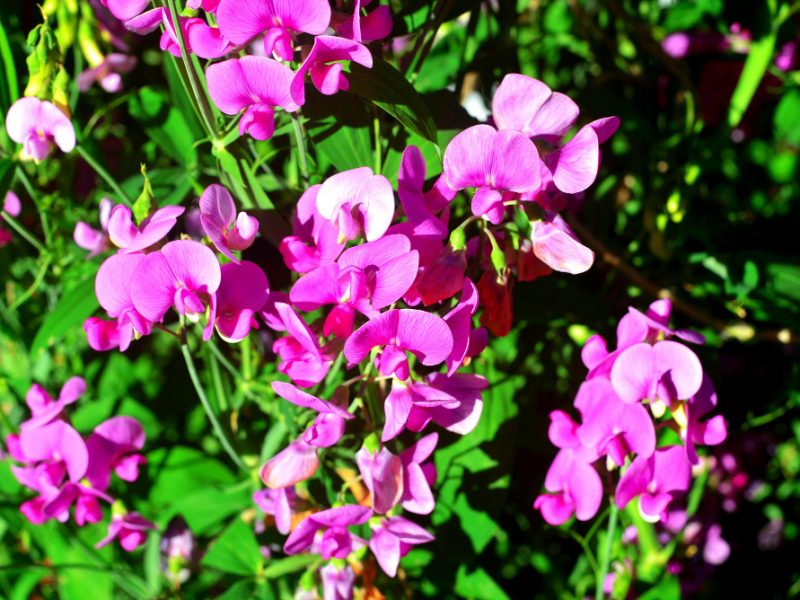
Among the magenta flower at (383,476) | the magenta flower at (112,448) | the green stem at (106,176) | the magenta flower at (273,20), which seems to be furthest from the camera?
the magenta flower at (112,448)

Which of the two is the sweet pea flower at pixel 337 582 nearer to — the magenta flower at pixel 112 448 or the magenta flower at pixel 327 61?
the magenta flower at pixel 112 448

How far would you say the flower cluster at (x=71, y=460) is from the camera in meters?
0.92

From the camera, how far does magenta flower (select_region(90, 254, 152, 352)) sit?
2.25 ft

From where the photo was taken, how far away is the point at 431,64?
115 cm

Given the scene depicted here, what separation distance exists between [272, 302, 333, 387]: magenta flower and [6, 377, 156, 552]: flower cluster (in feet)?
1.23

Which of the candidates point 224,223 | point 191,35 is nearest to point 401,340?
point 224,223

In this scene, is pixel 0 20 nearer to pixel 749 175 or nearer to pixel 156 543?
pixel 156 543

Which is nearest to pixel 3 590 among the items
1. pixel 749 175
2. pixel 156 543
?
pixel 156 543

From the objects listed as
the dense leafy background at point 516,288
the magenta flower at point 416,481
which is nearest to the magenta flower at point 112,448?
the dense leafy background at point 516,288

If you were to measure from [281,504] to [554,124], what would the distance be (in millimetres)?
455

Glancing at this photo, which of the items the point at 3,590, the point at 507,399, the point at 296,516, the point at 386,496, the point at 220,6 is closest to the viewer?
the point at 220,6

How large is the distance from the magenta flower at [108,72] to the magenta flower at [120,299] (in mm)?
406

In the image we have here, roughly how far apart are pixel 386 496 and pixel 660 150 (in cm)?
75

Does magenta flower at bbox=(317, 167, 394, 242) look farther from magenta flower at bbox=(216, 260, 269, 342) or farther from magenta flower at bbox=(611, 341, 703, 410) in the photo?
magenta flower at bbox=(611, 341, 703, 410)
